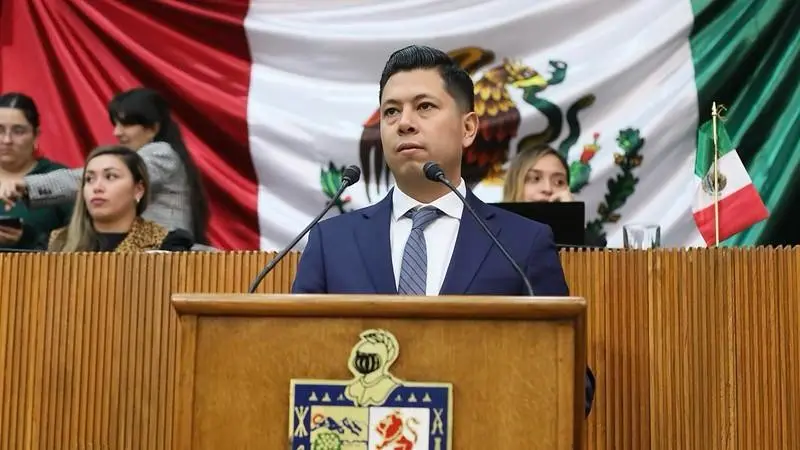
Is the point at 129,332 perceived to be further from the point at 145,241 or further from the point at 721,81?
the point at 721,81

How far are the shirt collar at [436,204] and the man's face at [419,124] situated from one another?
42mm

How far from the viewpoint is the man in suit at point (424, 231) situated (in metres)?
1.84

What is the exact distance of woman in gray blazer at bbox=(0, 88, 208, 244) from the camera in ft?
11.3

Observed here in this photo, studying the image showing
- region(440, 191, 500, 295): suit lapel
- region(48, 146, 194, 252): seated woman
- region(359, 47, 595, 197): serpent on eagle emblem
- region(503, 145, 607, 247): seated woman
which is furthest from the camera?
region(359, 47, 595, 197): serpent on eagle emblem

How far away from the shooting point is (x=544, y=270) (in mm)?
1866

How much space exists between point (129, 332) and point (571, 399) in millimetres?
1567

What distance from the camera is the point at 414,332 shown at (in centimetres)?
135

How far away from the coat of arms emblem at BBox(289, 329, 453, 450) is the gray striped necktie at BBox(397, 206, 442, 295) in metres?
0.48

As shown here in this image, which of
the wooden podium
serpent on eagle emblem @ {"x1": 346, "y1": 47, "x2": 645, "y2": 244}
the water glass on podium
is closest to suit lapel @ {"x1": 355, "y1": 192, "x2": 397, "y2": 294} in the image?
the wooden podium

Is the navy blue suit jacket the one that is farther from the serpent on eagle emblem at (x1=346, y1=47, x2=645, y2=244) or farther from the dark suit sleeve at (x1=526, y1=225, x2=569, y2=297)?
the serpent on eagle emblem at (x1=346, y1=47, x2=645, y2=244)

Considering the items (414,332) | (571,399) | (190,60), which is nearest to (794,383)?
(571,399)

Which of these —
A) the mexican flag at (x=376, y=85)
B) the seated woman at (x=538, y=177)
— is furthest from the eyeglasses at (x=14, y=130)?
the seated woman at (x=538, y=177)

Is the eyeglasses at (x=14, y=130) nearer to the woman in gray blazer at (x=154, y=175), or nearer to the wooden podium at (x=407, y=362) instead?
the woman in gray blazer at (x=154, y=175)

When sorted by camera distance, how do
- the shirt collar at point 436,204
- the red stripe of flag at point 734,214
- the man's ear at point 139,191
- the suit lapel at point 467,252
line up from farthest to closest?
the man's ear at point 139,191 < the red stripe of flag at point 734,214 < the shirt collar at point 436,204 < the suit lapel at point 467,252
